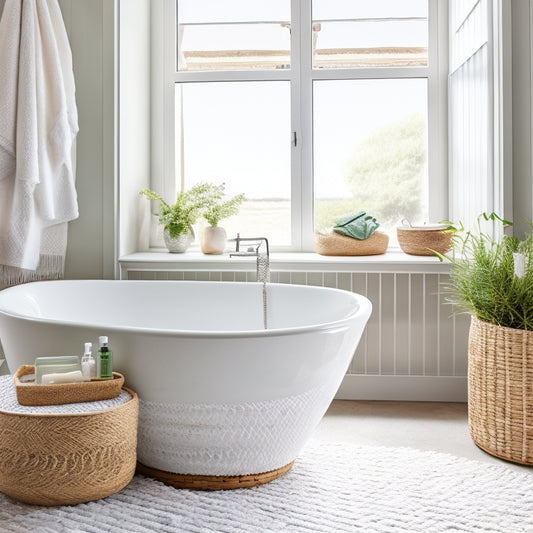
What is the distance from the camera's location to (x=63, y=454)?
179 centimetres

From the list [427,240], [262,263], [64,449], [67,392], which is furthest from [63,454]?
[427,240]

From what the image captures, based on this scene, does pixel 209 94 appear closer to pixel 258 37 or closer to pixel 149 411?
pixel 258 37

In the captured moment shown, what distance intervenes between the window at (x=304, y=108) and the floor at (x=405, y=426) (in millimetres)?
951

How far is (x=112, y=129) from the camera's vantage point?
3.04 m

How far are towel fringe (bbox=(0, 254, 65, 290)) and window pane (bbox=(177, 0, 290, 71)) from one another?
1309mm

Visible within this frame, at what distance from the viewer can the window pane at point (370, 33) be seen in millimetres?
3422

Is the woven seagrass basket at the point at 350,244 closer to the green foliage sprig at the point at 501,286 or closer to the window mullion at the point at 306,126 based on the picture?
the window mullion at the point at 306,126

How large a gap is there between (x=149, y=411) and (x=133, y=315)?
94 centimetres

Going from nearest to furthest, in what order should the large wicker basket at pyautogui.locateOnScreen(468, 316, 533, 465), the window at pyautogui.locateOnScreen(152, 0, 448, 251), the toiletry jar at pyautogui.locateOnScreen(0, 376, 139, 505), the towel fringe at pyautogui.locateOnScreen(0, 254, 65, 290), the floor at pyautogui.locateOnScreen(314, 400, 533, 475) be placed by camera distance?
the toiletry jar at pyautogui.locateOnScreen(0, 376, 139, 505) < the large wicker basket at pyautogui.locateOnScreen(468, 316, 533, 465) < the floor at pyautogui.locateOnScreen(314, 400, 533, 475) < the towel fringe at pyautogui.locateOnScreen(0, 254, 65, 290) < the window at pyautogui.locateOnScreen(152, 0, 448, 251)

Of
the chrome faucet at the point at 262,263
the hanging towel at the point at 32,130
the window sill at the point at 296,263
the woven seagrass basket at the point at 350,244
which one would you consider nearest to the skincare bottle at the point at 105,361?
the chrome faucet at the point at 262,263

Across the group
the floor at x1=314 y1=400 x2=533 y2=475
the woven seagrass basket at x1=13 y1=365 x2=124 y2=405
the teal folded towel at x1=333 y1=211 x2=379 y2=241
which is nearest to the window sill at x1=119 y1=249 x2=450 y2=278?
the teal folded towel at x1=333 y1=211 x2=379 y2=241

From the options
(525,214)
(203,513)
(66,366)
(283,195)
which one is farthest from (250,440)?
(283,195)

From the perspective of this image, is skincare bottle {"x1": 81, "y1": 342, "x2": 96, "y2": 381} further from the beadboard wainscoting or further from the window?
the window

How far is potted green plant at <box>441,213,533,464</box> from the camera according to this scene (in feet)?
7.33
